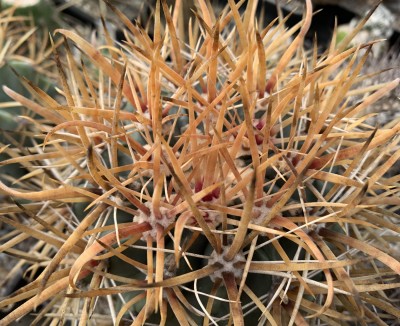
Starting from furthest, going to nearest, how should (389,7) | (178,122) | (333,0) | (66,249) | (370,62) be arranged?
(389,7) → (333,0) → (370,62) → (178,122) → (66,249)

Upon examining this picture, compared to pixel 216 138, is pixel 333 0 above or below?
above

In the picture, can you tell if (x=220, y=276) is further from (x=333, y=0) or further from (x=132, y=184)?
(x=333, y=0)

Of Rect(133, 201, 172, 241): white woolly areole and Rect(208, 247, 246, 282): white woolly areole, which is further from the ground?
Rect(133, 201, 172, 241): white woolly areole

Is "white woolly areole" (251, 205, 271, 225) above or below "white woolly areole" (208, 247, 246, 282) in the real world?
above

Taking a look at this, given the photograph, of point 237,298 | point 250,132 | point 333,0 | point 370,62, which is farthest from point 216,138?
point 333,0

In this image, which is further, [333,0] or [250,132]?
[333,0]

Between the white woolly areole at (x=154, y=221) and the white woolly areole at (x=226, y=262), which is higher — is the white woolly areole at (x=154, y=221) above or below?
above

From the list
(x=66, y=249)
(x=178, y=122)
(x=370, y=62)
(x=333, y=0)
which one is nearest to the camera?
(x=66, y=249)

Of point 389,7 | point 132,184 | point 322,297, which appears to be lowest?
point 322,297

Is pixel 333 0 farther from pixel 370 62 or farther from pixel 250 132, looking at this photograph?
pixel 250 132

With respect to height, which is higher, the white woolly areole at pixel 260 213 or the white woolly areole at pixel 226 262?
the white woolly areole at pixel 260 213

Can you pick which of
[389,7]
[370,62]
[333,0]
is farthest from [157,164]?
[389,7]
